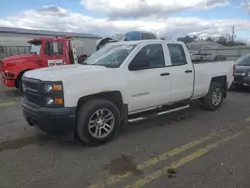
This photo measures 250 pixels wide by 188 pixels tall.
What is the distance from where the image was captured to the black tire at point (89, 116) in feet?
13.8

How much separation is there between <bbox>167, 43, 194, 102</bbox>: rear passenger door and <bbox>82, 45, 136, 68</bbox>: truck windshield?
108 centimetres

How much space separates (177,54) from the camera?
19.0 ft

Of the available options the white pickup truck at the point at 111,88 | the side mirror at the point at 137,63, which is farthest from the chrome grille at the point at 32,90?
the side mirror at the point at 137,63

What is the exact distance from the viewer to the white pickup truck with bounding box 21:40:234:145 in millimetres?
4027

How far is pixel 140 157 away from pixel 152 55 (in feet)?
7.45

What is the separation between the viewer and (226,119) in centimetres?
603

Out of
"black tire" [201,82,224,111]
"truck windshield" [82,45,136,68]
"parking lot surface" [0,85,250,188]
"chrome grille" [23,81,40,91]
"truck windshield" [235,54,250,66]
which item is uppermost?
"truck windshield" [82,45,136,68]

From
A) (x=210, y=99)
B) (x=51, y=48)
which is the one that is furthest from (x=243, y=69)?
(x=51, y=48)

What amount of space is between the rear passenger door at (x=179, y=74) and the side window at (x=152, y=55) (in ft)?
0.87

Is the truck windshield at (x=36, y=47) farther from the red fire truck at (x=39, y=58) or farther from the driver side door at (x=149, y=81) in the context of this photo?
the driver side door at (x=149, y=81)

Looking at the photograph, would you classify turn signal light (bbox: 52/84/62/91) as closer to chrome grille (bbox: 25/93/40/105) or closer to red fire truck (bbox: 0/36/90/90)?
chrome grille (bbox: 25/93/40/105)

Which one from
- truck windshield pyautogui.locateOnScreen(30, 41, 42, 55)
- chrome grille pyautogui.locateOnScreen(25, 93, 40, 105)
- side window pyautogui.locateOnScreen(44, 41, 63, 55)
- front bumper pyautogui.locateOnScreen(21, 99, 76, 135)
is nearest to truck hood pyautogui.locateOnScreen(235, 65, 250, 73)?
side window pyautogui.locateOnScreen(44, 41, 63, 55)

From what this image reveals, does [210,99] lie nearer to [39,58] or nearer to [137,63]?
[137,63]

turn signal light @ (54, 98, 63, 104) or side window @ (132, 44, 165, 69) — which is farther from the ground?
side window @ (132, 44, 165, 69)
